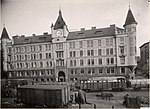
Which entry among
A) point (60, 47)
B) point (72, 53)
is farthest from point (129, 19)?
point (60, 47)

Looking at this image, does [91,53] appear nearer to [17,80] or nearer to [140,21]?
[140,21]

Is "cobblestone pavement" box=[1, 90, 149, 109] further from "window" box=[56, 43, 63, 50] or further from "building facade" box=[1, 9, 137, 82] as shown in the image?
"window" box=[56, 43, 63, 50]

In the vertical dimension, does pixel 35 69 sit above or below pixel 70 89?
above

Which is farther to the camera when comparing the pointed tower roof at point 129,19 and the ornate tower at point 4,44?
the ornate tower at point 4,44

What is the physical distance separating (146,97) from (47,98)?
4.05 ft

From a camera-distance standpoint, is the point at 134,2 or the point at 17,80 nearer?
the point at 134,2

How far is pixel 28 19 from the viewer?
9.30ft

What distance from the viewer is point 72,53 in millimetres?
2719

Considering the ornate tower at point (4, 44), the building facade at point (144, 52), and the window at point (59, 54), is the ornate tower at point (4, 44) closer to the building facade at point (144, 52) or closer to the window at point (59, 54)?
the window at point (59, 54)

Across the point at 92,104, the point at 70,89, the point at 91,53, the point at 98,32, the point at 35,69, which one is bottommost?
the point at 92,104

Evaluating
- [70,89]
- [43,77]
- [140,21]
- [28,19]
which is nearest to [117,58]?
[140,21]

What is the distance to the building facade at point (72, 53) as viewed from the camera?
256 cm

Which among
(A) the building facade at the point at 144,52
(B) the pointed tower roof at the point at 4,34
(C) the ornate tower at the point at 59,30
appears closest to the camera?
(A) the building facade at the point at 144,52

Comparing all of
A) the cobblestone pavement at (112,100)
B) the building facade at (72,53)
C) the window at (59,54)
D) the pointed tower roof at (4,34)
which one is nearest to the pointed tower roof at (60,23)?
the building facade at (72,53)
